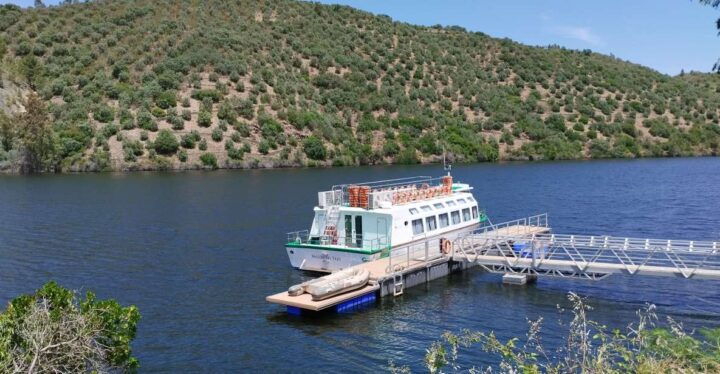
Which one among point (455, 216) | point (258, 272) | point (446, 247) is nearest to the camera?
point (446, 247)

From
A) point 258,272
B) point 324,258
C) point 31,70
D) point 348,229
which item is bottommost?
point 258,272

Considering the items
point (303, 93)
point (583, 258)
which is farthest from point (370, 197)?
point (303, 93)

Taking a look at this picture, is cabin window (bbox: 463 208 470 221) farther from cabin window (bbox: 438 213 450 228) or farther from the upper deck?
the upper deck

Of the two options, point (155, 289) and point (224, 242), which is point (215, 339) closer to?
point (155, 289)

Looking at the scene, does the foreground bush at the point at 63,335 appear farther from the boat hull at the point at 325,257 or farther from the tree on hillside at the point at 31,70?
the tree on hillside at the point at 31,70

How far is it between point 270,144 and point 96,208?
175ft

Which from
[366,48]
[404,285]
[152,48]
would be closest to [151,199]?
[404,285]

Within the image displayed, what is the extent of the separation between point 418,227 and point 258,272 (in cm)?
976

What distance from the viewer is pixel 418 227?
123 feet

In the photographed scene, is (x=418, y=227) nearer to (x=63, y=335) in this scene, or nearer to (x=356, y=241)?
(x=356, y=241)

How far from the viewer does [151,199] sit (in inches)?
2657

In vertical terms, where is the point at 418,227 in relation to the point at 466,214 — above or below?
below

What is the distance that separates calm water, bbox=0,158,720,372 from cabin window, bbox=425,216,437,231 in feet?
13.1

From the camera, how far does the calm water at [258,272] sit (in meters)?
24.7
